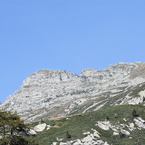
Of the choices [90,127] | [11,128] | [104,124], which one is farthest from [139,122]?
[11,128]

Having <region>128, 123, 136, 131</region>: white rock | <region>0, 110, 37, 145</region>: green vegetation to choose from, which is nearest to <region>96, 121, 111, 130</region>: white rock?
<region>128, 123, 136, 131</region>: white rock

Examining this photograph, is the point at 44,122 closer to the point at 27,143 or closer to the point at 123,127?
the point at 123,127

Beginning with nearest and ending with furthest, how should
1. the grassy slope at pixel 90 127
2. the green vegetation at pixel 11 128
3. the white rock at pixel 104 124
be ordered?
the green vegetation at pixel 11 128 → the grassy slope at pixel 90 127 → the white rock at pixel 104 124

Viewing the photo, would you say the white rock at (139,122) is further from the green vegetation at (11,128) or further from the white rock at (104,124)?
the green vegetation at (11,128)

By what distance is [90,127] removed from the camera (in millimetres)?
73438

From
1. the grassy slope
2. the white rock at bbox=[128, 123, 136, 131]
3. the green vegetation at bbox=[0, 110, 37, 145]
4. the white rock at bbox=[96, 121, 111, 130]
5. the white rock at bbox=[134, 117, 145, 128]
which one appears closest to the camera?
the green vegetation at bbox=[0, 110, 37, 145]

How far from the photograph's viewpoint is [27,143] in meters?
34.5

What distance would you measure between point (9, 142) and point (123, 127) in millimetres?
47549

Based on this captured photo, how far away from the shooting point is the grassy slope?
6794 centimetres

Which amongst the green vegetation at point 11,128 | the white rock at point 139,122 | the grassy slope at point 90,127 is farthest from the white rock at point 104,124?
the green vegetation at point 11,128

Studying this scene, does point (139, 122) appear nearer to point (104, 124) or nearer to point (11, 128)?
point (104, 124)

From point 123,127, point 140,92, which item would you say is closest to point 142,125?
point 123,127

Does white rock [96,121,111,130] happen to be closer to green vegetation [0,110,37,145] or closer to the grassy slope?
the grassy slope

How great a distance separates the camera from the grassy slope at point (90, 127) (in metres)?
67.9
